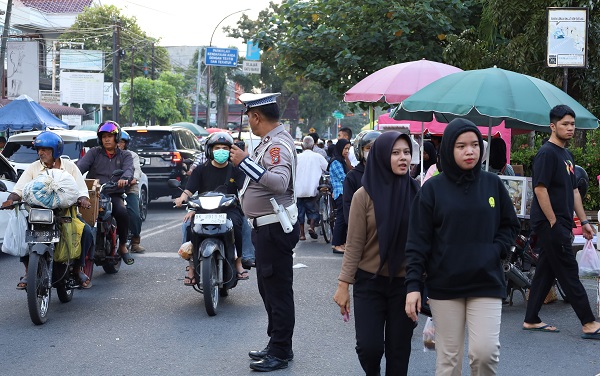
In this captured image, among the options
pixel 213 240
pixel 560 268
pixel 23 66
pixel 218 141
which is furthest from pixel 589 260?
pixel 23 66

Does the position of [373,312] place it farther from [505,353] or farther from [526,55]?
[526,55]

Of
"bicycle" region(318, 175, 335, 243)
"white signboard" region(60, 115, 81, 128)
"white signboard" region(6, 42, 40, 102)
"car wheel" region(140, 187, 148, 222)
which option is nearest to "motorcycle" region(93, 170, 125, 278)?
"bicycle" region(318, 175, 335, 243)

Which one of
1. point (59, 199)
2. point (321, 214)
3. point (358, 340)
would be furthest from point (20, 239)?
point (321, 214)

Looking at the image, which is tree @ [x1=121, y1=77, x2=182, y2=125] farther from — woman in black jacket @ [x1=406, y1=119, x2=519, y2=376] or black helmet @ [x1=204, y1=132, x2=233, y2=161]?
woman in black jacket @ [x1=406, y1=119, x2=519, y2=376]

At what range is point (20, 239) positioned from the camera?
8.06 m

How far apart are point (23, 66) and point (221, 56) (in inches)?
906

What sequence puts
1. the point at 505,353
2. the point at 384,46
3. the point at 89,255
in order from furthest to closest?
the point at 384,46 < the point at 89,255 < the point at 505,353

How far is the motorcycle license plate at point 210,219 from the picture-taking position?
852 cm

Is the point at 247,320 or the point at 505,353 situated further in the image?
the point at 247,320

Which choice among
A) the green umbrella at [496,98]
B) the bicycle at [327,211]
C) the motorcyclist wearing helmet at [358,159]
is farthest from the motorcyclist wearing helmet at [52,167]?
the bicycle at [327,211]

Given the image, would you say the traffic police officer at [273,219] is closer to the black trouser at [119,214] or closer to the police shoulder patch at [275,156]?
the police shoulder patch at [275,156]

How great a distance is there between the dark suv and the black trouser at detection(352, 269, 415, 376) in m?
15.1

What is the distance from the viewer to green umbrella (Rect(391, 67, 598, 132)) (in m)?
8.60

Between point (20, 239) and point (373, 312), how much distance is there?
4218 millimetres
